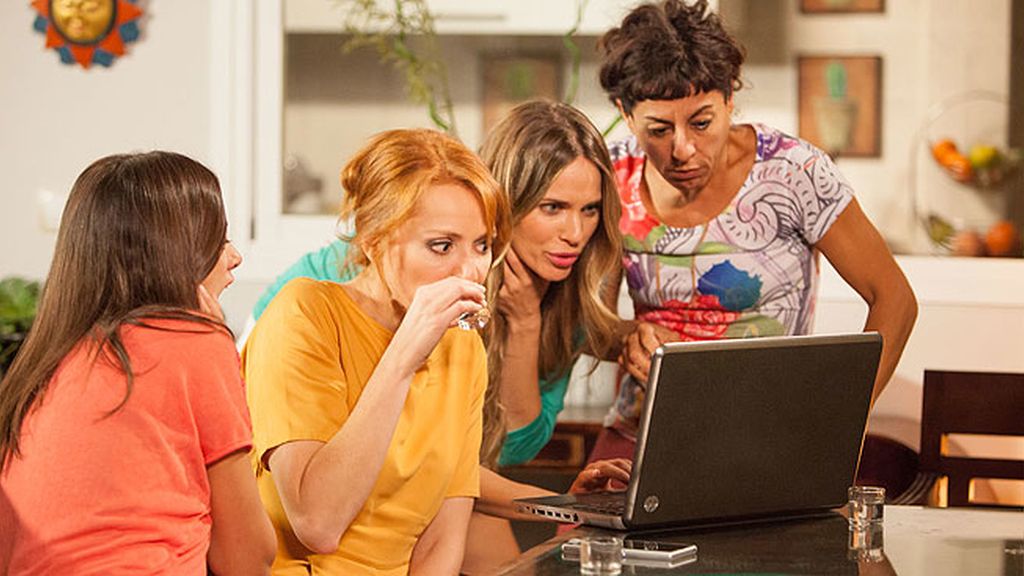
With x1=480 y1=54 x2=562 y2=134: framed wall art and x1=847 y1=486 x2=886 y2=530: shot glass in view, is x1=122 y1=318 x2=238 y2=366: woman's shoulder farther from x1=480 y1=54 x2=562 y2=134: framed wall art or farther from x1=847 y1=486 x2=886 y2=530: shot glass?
x1=480 y1=54 x2=562 y2=134: framed wall art

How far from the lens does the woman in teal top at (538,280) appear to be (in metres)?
2.31

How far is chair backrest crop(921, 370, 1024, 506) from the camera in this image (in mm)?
2680

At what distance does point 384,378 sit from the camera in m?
1.83

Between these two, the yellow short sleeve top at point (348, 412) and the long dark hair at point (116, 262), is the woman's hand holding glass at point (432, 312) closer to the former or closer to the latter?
the yellow short sleeve top at point (348, 412)

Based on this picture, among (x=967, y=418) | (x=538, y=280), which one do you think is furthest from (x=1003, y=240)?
(x=538, y=280)

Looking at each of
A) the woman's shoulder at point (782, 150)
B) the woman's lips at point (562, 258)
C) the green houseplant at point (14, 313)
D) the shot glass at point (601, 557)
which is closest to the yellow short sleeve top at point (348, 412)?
the woman's lips at point (562, 258)

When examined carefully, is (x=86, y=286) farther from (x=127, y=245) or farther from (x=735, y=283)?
(x=735, y=283)

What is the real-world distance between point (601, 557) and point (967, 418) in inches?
56.9

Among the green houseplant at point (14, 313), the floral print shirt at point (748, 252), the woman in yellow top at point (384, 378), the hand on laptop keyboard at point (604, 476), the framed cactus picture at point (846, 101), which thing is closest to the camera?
the woman in yellow top at point (384, 378)

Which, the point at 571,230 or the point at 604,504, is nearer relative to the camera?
the point at 604,504

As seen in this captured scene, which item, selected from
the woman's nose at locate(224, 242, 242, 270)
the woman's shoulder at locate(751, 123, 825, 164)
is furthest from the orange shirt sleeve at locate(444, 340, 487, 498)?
the woman's shoulder at locate(751, 123, 825, 164)

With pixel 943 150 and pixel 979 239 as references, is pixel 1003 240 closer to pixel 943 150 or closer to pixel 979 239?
pixel 979 239

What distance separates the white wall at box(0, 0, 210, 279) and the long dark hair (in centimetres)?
207

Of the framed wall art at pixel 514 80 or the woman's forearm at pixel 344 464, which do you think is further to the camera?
the framed wall art at pixel 514 80
